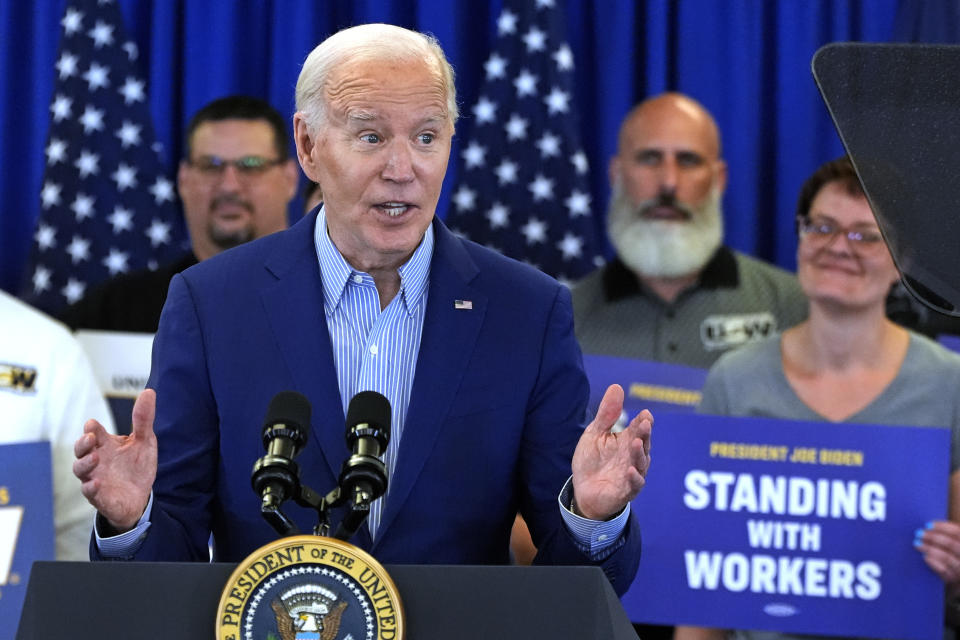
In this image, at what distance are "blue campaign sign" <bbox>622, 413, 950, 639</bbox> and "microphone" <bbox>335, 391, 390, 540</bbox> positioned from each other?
5.66 feet

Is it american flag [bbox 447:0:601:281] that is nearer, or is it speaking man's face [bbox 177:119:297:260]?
speaking man's face [bbox 177:119:297:260]

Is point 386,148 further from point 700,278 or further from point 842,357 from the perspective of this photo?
point 700,278

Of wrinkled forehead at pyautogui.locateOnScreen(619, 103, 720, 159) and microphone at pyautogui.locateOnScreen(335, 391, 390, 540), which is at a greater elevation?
wrinkled forehead at pyautogui.locateOnScreen(619, 103, 720, 159)

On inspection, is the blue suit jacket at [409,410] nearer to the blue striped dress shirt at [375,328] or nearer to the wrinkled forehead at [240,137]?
the blue striped dress shirt at [375,328]

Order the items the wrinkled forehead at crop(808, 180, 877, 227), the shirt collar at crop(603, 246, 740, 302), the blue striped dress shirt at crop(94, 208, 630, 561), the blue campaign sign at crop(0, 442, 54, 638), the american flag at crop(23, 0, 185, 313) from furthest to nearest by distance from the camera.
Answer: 1. the american flag at crop(23, 0, 185, 313)
2. the shirt collar at crop(603, 246, 740, 302)
3. the wrinkled forehead at crop(808, 180, 877, 227)
4. the blue campaign sign at crop(0, 442, 54, 638)
5. the blue striped dress shirt at crop(94, 208, 630, 561)

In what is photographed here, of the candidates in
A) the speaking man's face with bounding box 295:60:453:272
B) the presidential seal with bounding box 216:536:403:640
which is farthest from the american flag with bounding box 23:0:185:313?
the presidential seal with bounding box 216:536:403:640

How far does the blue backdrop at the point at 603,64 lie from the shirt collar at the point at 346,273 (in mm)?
2622

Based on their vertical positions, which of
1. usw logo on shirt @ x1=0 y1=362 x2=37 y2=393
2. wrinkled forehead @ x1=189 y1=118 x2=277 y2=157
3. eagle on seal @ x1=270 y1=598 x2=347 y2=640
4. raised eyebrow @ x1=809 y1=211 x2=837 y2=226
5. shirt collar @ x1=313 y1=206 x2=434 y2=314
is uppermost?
wrinkled forehead @ x1=189 y1=118 x2=277 y2=157

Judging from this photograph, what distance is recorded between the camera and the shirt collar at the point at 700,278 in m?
4.24

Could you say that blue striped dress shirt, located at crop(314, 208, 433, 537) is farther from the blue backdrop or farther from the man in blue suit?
the blue backdrop

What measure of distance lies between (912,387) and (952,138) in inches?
78.0

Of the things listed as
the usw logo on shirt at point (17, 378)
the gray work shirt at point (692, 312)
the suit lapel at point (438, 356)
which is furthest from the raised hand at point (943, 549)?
the usw logo on shirt at point (17, 378)

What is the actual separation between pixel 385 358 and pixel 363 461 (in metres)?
0.56

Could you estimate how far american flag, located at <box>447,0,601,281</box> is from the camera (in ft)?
15.0
